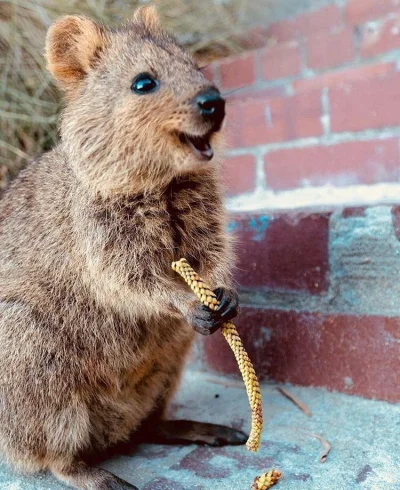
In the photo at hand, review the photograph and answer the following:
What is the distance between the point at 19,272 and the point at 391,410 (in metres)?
1.09

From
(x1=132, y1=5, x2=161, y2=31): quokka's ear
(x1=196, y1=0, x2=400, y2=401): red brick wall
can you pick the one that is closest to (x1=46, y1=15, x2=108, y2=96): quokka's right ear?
(x1=132, y1=5, x2=161, y2=31): quokka's ear

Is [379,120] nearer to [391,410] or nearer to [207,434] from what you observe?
[391,410]

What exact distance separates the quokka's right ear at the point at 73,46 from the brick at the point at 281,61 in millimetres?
987

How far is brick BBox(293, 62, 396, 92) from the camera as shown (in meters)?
2.02

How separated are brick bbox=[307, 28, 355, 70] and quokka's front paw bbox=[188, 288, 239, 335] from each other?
1.22 m

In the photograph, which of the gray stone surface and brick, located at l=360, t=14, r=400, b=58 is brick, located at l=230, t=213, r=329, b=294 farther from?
brick, located at l=360, t=14, r=400, b=58

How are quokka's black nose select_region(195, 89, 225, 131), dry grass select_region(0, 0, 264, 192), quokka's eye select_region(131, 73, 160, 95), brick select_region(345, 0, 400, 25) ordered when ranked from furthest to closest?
dry grass select_region(0, 0, 264, 192) < brick select_region(345, 0, 400, 25) < quokka's eye select_region(131, 73, 160, 95) < quokka's black nose select_region(195, 89, 225, 131)

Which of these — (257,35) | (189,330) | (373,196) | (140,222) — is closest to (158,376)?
(189,330)

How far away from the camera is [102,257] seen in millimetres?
1443

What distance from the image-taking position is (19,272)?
1559 millimetres

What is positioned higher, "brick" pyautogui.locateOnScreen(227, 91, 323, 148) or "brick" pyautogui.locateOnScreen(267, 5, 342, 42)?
"brick" pyautogui.locateOnScreen(267, 5, 342, 42)

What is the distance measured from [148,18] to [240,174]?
87 cm

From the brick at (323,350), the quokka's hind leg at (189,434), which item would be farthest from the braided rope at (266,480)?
the brick at (323,350)

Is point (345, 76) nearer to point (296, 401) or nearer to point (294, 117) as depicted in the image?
point (294, 117)
